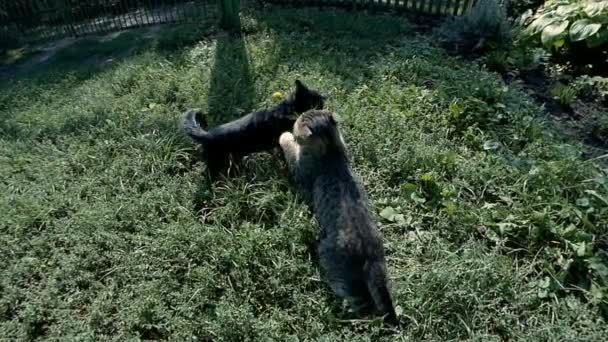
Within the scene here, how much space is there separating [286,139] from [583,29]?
12.4ft

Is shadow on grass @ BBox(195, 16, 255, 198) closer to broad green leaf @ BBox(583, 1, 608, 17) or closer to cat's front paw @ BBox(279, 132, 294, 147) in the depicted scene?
cat's front paw @ BBox(279, 132, 294, 147)

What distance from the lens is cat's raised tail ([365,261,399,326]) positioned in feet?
8.38

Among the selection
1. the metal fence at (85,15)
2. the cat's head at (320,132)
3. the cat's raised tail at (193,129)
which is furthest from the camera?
the metal fence at (85,15)

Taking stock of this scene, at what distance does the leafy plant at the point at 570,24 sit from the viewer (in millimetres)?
4609

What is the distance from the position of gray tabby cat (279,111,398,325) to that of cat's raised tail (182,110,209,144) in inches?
27.3

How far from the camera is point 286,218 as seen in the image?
3260 mm

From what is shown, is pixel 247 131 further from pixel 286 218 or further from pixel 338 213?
pixel 338 213

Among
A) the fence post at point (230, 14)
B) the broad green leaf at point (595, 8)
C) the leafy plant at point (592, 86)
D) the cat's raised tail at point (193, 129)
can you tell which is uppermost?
the broad green leaf at point (595, 8)

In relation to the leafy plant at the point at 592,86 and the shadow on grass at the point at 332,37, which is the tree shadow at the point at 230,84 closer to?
the shadow on grass at the point at 332,37

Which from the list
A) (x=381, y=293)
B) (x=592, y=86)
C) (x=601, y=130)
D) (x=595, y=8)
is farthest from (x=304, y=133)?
(x=595, y=8)

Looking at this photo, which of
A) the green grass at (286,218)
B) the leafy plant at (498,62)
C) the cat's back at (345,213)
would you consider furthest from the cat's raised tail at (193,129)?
the leafy plant at (498,62)

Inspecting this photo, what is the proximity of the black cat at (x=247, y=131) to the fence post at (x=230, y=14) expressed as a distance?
122 inches

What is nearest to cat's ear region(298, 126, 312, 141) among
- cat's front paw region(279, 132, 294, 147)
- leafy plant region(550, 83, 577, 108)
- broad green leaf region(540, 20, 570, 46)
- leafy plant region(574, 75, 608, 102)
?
cat's front paw region(279, 132, 294, 147)

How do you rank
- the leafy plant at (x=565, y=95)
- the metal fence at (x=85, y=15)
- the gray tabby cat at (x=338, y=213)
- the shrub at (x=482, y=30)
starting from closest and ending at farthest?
the gray tabby cat at (x=338, y=213), the leafy plant at (x=565, y=95), the shrub at (x=482, y=30), the metal fence at (x=85, y=15)
